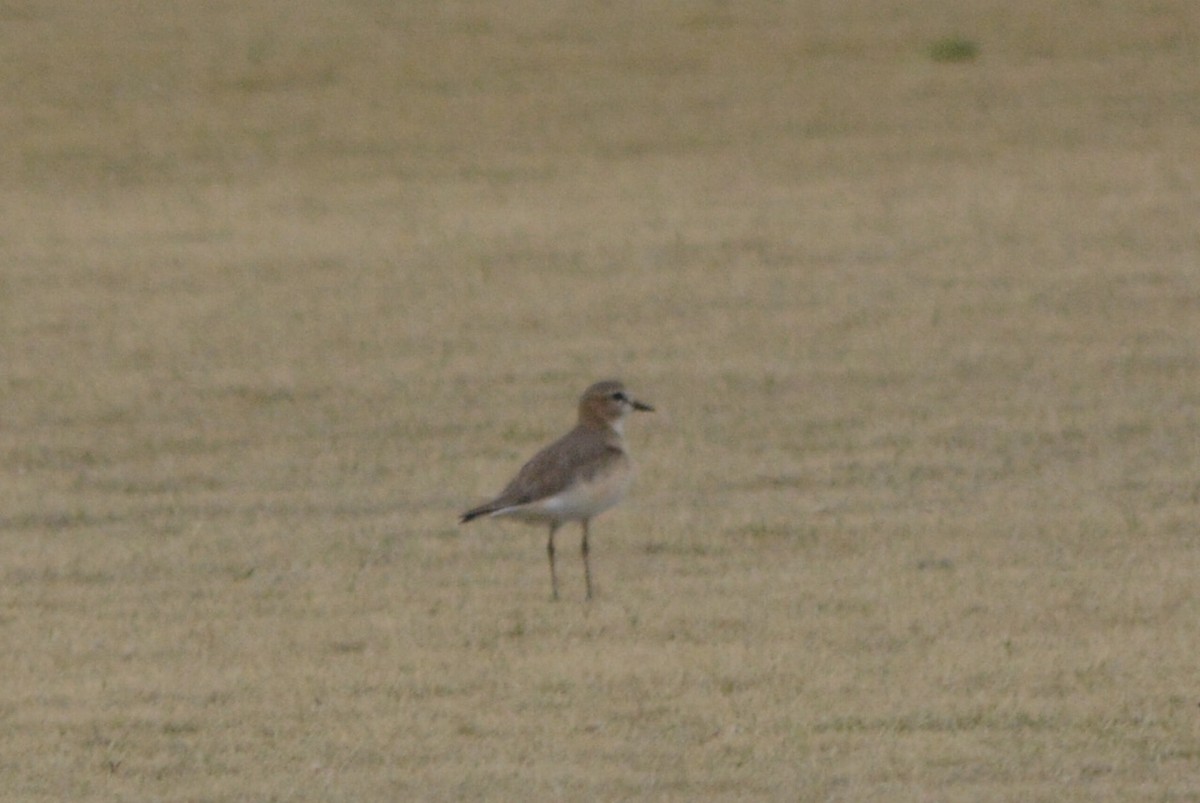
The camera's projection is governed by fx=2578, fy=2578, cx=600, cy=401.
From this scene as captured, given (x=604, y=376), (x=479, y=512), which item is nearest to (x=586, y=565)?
(x=479, y=512)

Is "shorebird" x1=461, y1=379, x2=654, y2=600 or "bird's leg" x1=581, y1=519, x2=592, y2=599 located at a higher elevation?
"shorebird" x1=461, y1=379, x2=654, y2=600

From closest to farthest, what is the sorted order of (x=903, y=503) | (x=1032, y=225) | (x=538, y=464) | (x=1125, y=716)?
1. (x=1125, y=716)
2. (x=538, y=464)
3. (x=903, y=503)
4. (x=1032, y=225)

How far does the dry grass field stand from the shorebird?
0.94ft

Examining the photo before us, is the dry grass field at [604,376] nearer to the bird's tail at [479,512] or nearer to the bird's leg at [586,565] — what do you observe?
the bird's leg at [586,565]

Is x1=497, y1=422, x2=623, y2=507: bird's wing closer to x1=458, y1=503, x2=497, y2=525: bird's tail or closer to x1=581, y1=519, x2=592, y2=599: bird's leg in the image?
x1=458, y1=503, x2=497, y2=525: bird's tail

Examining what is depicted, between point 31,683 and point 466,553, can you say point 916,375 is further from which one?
point 31,683

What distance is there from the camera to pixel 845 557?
9.05 metres

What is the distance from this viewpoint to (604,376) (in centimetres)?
1288

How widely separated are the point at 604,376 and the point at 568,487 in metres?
4.44

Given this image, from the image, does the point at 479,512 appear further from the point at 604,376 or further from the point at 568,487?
the point at 604,376

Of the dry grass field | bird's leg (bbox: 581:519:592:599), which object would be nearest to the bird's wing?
bird's leg (bbox: 581:519:592:599)

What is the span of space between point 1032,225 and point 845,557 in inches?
307

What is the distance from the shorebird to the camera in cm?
841

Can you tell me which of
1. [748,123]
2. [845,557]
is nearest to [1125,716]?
[845,557]
